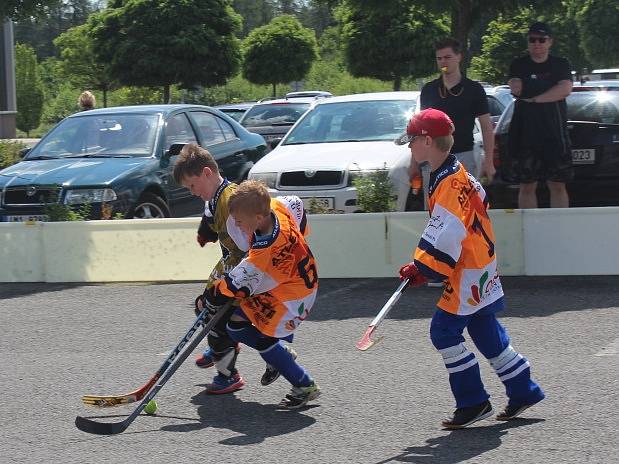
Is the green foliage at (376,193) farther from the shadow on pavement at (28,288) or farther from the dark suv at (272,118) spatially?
the dark suv at (272,118)

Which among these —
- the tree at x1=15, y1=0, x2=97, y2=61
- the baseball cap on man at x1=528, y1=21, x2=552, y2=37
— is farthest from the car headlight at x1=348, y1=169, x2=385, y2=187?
the tree at x1=15, y1=0, x2=97, y2=61

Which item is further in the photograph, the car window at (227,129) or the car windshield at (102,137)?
the car window at (227,129)

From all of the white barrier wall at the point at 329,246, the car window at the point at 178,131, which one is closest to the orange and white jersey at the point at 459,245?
the white barrier wall at the point at 329,246

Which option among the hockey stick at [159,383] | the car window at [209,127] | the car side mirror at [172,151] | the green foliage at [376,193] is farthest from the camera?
the car window at [209,127]

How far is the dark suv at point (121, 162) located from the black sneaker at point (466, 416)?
582cm

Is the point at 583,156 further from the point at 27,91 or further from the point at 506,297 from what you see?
the point at 27,91

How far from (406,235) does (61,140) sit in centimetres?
426

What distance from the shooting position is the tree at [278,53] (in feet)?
146

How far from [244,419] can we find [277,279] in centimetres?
77

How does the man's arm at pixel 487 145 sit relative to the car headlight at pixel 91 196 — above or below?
above

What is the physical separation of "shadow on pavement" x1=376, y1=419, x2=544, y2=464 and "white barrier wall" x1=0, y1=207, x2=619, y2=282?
4226 millimetres

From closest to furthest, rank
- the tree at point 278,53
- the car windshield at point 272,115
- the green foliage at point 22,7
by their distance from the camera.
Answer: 1. the green foliage at point 22,7
2. the car windshield at point 272,115
3. the tree at point 278,53

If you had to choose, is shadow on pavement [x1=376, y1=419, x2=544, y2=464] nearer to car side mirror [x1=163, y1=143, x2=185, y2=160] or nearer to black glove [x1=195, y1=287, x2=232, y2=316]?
black glove [x1=195, y1=287, x2=232, y2=316]

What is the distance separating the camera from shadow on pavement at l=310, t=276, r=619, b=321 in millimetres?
8773
